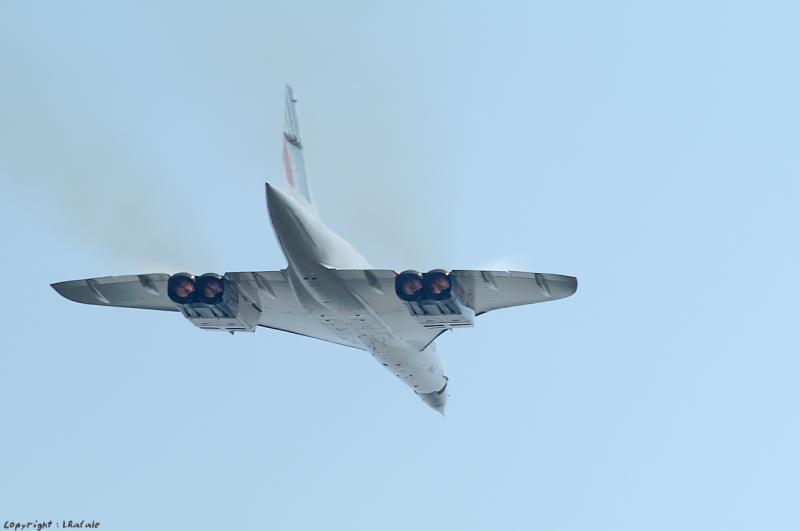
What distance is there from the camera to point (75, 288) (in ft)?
80.2

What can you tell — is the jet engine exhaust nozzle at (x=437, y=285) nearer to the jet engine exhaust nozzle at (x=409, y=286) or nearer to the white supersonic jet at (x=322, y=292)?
the white supersonic jet at (x=322, y=292)

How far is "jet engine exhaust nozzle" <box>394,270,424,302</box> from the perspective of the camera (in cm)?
2183

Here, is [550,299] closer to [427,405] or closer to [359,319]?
[359,319]

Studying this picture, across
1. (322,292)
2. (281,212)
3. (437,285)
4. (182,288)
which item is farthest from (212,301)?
(437,285)

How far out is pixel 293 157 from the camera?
1022 inches

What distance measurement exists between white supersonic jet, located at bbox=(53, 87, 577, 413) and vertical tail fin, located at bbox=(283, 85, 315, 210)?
0.04 metres

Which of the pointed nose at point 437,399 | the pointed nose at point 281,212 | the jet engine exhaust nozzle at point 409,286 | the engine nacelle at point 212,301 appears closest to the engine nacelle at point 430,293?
the jet engine exhaust nozzle at point 409,286

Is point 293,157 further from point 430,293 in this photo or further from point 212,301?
point 430,293

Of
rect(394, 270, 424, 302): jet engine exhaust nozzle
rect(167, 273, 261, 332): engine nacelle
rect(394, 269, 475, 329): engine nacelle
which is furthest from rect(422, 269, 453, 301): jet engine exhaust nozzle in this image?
rect(167, 273, 261, 332): engine nacelle

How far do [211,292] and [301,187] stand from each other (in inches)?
164

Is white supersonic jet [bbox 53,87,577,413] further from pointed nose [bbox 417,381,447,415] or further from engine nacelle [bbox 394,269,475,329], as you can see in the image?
pointed nose [bbox 417,381,447,415]

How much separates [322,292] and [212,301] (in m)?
2.46

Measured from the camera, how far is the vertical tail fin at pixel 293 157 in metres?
25.4

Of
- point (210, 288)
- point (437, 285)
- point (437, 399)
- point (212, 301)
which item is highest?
point (437, 399)
